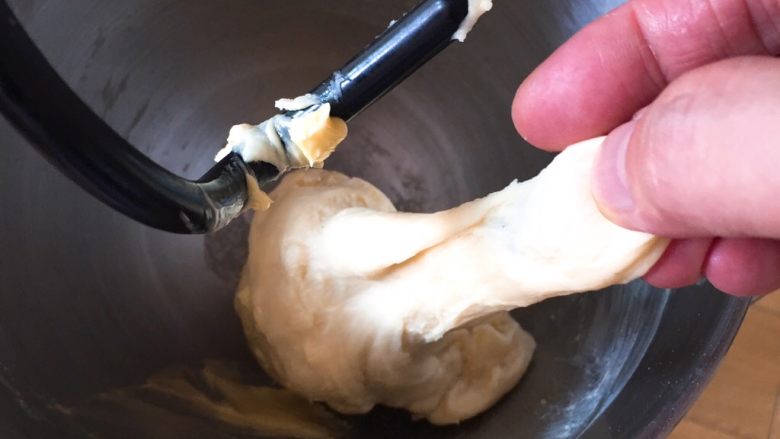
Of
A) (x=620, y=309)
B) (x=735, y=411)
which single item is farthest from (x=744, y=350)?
(x=620, y=309)

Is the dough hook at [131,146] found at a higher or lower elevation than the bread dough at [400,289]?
higher

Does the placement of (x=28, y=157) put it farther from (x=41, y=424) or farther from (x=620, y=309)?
(x=620, y=309)

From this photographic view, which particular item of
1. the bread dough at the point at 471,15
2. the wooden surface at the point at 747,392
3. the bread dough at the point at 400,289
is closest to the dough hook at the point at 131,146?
the bread dough at the point at 471,15

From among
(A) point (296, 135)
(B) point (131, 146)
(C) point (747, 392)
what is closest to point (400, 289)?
(A) point (296, 135)

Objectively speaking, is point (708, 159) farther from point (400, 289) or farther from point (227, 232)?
point (227, 232)

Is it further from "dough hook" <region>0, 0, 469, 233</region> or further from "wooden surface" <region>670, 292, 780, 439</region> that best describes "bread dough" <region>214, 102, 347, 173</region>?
"wooden surface" <region>670, 292, 780, 439</region>

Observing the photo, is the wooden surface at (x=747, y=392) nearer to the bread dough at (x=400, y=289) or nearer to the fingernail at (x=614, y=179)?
the bread dough at (x=400, y=289)
